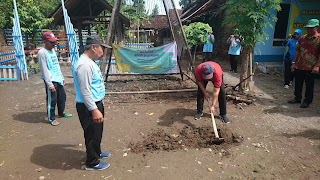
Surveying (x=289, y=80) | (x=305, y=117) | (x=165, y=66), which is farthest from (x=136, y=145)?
(x=289, y=80)

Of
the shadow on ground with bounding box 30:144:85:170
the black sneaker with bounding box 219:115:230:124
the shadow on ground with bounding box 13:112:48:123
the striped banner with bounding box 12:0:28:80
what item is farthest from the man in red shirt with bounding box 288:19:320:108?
the striped banner with bounding box 12:0:28:80

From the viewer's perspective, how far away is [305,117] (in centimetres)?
462

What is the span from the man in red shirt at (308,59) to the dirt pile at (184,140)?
2582 mm

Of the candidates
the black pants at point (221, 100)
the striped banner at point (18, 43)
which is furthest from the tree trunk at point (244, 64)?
the striped banner at point (18, 43)

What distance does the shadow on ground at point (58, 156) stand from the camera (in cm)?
308

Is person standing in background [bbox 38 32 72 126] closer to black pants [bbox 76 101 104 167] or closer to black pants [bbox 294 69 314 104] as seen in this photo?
black pants [bbox 76 101 104 167]

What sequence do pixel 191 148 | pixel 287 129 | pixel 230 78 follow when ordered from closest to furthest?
pixel 191 148
pixel 287 129
pixel 230 78

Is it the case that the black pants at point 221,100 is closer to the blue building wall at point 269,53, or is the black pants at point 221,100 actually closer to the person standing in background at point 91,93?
the person standing in background at point 91,93

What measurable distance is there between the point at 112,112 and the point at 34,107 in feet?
6.94

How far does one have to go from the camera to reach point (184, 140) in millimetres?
3727

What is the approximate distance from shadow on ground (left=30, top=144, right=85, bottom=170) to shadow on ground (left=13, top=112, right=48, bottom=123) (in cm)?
132

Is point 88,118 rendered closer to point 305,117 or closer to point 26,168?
point 26,168

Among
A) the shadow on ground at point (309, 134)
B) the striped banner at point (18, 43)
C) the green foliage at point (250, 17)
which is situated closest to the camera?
the shadow on ground at point (309, 134)

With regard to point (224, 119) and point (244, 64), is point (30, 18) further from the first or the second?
point (224, 119)
